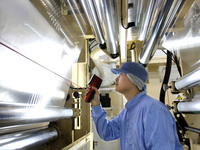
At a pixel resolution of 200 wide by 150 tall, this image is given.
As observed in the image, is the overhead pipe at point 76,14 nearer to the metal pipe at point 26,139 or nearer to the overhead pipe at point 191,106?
the metal pipe at point 26,139

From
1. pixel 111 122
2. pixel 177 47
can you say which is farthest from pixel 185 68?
pixel 111 122

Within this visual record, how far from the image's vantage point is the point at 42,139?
2.76 feet

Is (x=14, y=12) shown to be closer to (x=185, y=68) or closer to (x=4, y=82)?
(x=4, y=82)

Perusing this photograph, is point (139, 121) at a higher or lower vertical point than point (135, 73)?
lower

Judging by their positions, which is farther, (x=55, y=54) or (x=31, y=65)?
(x=55, y=54)

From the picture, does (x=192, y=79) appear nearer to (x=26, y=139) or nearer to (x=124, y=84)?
(x=124, y=84)

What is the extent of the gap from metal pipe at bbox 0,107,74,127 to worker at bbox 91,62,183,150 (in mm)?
279

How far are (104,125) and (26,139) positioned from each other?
474mm

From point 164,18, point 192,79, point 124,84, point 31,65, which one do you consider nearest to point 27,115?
point 31,65

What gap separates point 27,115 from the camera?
570 mm

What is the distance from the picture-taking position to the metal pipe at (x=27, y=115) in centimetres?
46

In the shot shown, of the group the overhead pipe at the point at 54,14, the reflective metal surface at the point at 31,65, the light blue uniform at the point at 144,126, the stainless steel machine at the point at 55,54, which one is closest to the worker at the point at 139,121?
the light blue uniform at the point at 144,126

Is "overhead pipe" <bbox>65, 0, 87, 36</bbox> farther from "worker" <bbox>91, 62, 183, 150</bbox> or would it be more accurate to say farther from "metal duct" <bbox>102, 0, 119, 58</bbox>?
"worker" <bbox>91, 62, 183, 150</bbox>

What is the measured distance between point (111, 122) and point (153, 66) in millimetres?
1771
